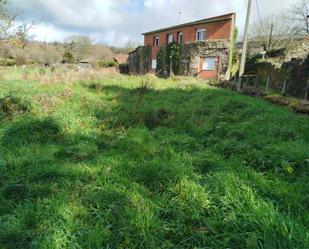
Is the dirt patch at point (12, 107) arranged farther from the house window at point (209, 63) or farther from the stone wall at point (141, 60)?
the stone wall at point (141, 60)

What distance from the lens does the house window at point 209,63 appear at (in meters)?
25.4

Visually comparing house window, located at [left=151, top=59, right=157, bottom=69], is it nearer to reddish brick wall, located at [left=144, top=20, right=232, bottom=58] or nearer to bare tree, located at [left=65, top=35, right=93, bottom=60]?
reddish brick wall, located at [left=144, top=20, right=232, bottom=58]

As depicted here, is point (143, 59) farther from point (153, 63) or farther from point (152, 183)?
point (152, 183)

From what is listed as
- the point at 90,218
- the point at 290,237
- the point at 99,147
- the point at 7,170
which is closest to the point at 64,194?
the point at 90,218

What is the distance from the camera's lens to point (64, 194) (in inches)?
134

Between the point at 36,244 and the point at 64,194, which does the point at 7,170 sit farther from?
the point at 36,244

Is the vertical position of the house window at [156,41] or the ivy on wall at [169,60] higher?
the house window at [156,41]

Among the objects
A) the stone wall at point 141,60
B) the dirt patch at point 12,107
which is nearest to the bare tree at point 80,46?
the stone wall at point 141,60

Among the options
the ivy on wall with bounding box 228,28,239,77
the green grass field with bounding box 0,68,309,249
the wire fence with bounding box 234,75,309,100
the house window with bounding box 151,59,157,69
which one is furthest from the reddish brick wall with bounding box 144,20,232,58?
the green grass field with bounding box 0,68,309,249

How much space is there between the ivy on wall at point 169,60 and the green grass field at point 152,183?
21.2 meters

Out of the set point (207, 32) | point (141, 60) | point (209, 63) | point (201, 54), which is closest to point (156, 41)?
point (141, 60)

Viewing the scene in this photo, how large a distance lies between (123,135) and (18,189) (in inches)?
108

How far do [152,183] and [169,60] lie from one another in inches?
1018

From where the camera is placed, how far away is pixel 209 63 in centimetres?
2569
